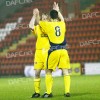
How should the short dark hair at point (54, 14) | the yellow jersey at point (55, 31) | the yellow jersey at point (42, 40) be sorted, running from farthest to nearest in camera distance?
the yellow jersey at point (42, 40)
the yellow jersey at point (55, 31)
the short dark hair at point (54, 14)

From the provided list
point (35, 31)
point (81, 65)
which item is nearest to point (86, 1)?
point (81, 65)

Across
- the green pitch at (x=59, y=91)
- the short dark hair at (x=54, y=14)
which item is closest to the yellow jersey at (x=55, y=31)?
the short dark hair at (x=54, y=14)

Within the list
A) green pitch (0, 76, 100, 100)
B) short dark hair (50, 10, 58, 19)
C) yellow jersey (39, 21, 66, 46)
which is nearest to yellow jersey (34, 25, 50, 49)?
yellow jersey (39, 21, 66, 46)

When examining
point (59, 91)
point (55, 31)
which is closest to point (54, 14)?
point (55, 31)

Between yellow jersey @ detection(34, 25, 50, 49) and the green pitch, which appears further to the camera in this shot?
yellow jersey @ detection(34, 25, 50, 49)

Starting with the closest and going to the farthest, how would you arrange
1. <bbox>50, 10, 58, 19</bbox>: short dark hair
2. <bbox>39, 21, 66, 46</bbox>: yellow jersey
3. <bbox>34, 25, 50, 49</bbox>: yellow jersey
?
<bbox>50, 10, 58, 19</bbox>: short dark hair, <bbox>39, 21, 66, 46</bbox>: yellow jersey, <bbox>34, 25, 50, 49</bbox>: yellow jersey

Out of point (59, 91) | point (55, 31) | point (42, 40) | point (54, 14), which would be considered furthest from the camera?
point (59, 91)

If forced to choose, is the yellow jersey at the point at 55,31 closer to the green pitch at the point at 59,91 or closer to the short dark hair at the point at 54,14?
the short dark hair at the point at 54,14

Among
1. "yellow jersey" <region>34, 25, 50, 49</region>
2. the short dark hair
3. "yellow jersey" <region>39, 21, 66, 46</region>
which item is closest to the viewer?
the short dark hair

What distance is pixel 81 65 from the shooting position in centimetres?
2359

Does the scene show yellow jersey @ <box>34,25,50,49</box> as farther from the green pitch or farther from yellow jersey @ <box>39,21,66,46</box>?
the green pitch

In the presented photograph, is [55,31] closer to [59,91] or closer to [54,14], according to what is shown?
[54,14]

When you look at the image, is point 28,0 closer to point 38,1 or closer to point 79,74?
point 38,1

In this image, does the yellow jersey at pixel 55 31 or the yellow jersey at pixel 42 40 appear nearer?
the yellow jersey at pixel 55 31
